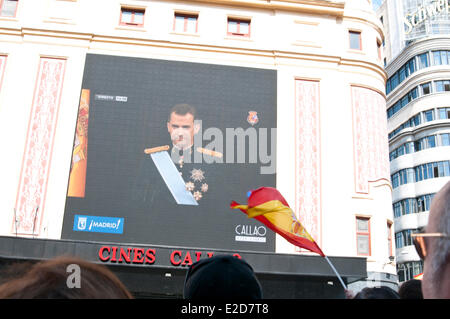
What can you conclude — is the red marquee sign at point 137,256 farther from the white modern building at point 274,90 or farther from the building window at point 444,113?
the building window at point 444,113

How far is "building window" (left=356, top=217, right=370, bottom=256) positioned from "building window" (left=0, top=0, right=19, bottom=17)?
18.9 metres

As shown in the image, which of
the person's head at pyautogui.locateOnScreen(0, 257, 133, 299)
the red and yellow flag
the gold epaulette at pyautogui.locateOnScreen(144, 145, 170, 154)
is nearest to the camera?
the person's head at pyautogui.locateOnScreen(0, 257, 133, 299)

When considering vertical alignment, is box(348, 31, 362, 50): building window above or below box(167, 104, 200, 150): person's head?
above

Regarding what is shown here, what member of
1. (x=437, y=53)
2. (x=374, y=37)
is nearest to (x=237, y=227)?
(x=374, y=37)

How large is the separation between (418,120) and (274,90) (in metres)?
27.0

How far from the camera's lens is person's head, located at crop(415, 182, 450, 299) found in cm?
164

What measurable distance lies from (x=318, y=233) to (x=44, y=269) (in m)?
17.4

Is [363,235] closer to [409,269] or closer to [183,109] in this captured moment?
[183,109]

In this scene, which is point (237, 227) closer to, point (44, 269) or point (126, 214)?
point (126, 214)

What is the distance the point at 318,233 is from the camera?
17.9 meters

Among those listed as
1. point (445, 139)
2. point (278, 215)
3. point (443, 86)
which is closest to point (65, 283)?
point (278, 215)

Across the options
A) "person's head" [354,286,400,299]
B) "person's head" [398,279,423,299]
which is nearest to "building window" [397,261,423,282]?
"person's head" [398,279,423,299]

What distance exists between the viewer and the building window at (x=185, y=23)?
67.2ft

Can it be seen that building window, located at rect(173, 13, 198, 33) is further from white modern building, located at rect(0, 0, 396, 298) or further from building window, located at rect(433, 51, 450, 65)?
building window, located at rect(433, 51, 450, 65)
